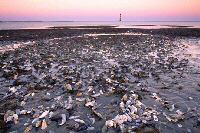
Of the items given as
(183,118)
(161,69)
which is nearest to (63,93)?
(183,118)

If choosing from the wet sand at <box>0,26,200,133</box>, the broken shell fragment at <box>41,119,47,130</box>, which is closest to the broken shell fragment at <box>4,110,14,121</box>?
the wet sand at <box>0,26,200,133</box>

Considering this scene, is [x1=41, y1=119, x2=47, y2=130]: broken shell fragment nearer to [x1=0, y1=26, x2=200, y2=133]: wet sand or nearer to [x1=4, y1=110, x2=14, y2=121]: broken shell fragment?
[x1=0, y1=26, x2=200, y2=133]: wet sand

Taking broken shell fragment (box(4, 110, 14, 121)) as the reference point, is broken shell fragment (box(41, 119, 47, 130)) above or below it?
below

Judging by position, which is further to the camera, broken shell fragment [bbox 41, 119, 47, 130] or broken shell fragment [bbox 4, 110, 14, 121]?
broken shell fragment [bbox 4, 110, 14, 121]

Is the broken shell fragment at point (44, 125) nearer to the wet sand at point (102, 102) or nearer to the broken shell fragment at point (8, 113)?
the wet sand at point (102, 102)

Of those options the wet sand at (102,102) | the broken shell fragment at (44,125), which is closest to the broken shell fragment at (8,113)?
the wet sand at (102,102)

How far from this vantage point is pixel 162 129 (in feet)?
12.6

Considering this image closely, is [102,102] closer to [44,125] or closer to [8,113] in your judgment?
[44,125]

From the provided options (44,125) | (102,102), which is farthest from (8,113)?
(102,102)

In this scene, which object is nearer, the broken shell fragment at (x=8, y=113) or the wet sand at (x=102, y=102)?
the wet sand at (x=102, y=102)

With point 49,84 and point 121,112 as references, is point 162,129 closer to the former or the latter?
point 121,112

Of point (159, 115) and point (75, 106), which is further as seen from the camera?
point (75, 106)

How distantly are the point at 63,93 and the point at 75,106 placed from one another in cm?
140

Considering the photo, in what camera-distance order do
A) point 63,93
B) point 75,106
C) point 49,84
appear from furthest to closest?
point 49,84, point 63,93, point 75,106
